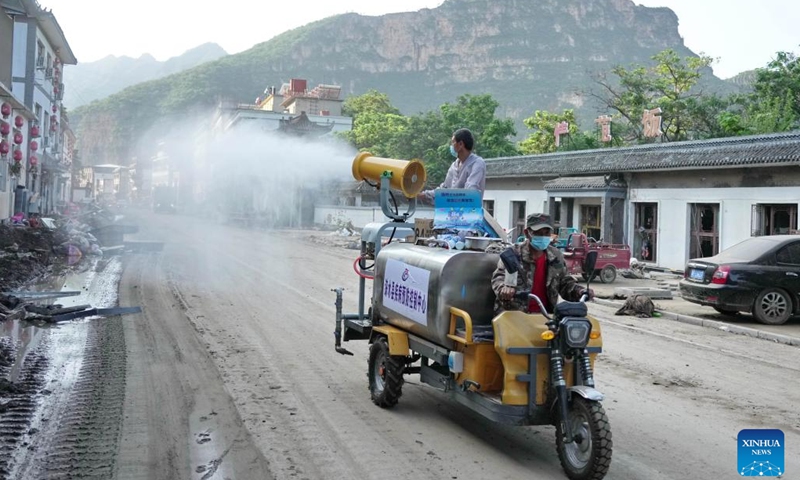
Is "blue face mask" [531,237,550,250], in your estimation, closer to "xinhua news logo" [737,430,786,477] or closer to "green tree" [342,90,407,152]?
"xinhua news logo" [737,430,786,477]

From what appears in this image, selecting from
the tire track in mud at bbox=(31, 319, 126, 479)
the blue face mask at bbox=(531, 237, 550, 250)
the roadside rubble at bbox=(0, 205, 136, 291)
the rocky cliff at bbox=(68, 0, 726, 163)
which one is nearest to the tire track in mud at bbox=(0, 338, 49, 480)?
the tire track in mud at bbox=(31, 319, 126, 479)

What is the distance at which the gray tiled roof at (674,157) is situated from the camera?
20938 mm

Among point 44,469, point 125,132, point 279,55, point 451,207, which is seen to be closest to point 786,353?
point 451,207

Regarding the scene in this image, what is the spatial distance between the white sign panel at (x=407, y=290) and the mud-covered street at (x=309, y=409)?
102 cm

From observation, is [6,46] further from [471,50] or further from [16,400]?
[471,50]

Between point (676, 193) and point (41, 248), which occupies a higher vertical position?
point (676, 193)

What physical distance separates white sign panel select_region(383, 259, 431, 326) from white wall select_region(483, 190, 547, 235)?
80.8 ft

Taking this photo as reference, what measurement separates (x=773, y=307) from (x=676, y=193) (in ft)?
37.3

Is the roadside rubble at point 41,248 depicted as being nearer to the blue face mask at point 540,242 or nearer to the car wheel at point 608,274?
the blue face mask at point 540,242

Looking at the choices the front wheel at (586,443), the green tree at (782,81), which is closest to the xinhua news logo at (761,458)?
the front wheel at (586,443)

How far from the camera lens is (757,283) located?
1375cm

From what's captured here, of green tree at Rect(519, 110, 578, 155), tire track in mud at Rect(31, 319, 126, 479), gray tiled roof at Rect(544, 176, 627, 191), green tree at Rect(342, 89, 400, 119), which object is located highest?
green tree at Rect(342, 89, 400, 119)

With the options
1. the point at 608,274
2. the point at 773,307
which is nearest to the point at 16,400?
the point at 773,307

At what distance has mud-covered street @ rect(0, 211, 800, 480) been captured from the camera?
5.46m
